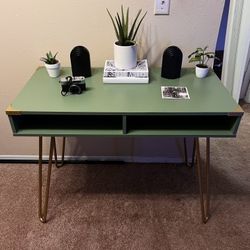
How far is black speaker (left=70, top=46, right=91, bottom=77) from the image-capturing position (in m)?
1.27

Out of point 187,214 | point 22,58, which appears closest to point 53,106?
point 22,58

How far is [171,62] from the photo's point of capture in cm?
127

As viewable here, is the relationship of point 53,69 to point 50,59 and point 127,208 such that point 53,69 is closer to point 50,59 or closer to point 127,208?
Result: point 50,59

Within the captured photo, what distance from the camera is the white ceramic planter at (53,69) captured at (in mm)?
1312

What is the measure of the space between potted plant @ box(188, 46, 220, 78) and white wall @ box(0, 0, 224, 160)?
4cm

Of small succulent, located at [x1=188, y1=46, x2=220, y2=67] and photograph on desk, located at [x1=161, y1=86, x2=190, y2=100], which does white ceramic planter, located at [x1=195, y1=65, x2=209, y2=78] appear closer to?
small succulent, located at [x1=188, y1=46, x2=220, y2=67]

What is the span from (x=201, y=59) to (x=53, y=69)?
78 centimetres

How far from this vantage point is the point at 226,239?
131cm

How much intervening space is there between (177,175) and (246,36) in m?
1.29

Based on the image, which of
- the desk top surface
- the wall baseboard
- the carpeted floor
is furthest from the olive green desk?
the wall baseboard

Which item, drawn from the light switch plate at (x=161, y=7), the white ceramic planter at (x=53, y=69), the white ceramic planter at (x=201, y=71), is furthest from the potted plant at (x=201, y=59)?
the white ceramic planter at (x=53, y=69)

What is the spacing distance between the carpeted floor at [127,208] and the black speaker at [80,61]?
0.72m

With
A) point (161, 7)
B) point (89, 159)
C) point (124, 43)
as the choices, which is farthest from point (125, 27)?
point (89, 159)

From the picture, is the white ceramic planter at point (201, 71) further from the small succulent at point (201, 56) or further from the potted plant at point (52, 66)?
the potted plant at point (52, 66)
